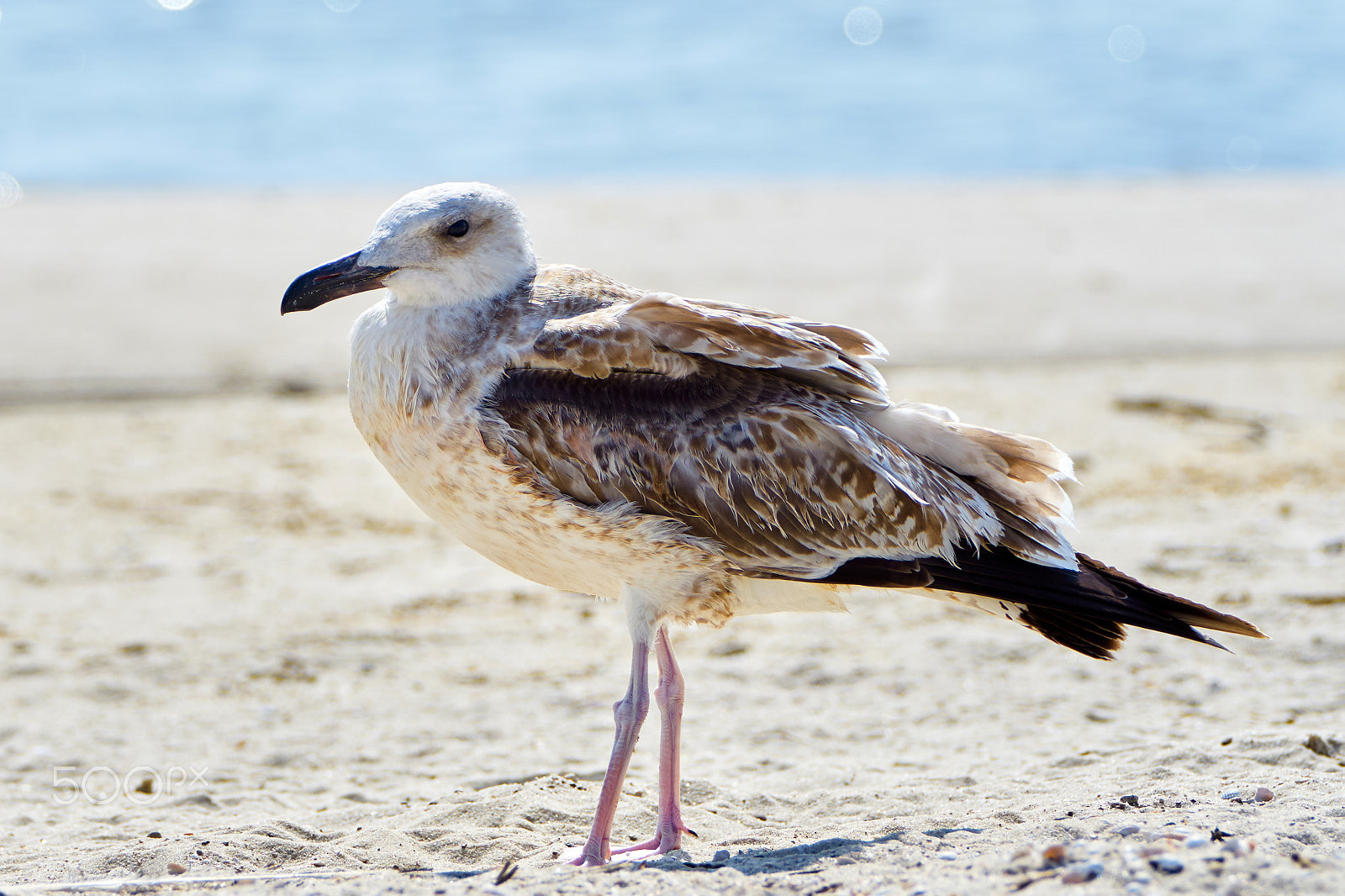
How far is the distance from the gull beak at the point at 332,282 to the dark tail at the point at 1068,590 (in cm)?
154

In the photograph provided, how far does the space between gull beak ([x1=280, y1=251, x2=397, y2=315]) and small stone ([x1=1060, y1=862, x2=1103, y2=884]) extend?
2380mm

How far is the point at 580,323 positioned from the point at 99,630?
2.97 m

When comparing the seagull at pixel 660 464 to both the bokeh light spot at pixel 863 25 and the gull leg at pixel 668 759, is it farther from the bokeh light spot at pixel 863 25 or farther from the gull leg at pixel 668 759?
the bokeh light spot at pixel 863 25

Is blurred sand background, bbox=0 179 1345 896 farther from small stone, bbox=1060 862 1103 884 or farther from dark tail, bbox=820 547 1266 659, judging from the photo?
dark tail, bbox=820 547 1266 659

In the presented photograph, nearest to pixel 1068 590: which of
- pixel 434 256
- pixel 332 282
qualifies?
pixel 434 256

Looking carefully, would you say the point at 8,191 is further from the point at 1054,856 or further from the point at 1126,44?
the point at 1126,44

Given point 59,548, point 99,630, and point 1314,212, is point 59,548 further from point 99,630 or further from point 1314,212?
point 1314,212

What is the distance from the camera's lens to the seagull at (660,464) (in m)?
3.91

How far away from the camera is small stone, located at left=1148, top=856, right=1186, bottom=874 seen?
3.13m

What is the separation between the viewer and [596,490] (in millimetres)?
3891

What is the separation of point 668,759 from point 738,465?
906 millimetres

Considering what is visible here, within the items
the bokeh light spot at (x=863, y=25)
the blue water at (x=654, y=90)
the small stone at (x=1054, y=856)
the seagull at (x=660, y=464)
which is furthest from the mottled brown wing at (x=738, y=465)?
the bokeh light spot at (x=863, y=25)

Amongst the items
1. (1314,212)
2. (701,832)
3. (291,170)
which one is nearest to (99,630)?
(701,832)

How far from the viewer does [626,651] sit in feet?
19.0
